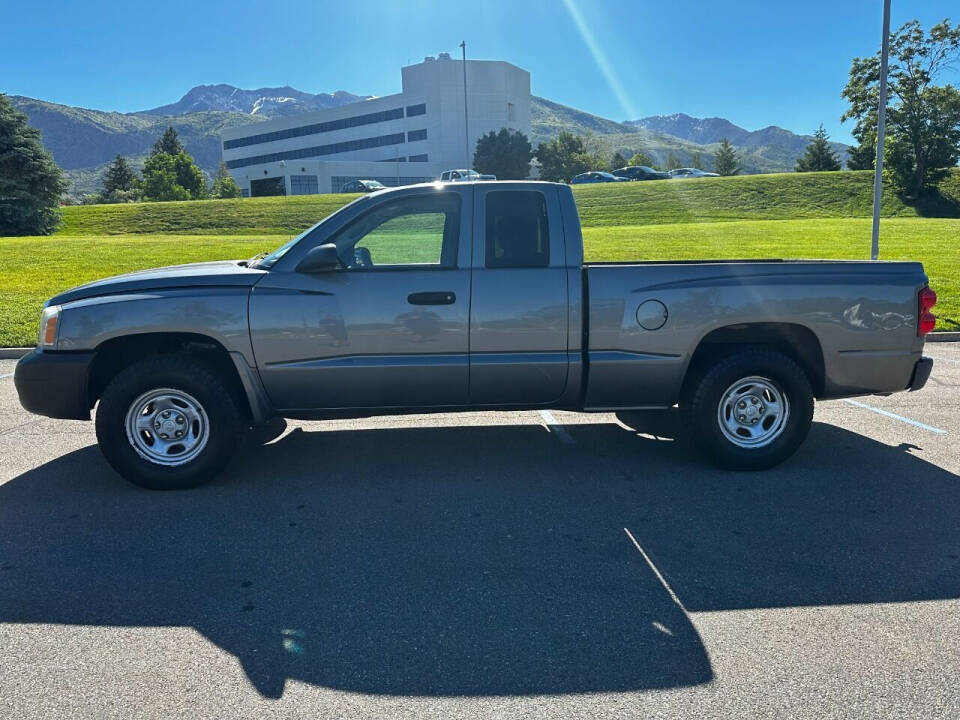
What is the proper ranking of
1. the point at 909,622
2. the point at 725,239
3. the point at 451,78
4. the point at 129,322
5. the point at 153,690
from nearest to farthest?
1. the point at 153,690
2. the point at 909,622
3. the point at 129,322
4. the point at 725,239
5. the point at 451,78

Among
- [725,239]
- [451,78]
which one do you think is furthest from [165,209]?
[451,78]

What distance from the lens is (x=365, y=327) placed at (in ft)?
15.1

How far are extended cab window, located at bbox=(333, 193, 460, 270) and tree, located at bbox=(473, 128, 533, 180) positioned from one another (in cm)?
6926

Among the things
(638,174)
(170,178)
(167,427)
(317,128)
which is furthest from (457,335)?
(317,128)

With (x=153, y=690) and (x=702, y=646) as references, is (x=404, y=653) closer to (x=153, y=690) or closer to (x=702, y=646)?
(x=153, y=690)

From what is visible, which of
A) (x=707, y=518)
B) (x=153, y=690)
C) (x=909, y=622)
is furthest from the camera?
(x=707, y=518)

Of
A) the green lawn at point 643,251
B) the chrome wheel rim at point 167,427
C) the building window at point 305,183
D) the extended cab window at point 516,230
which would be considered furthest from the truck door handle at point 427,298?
the building window at point 305,183

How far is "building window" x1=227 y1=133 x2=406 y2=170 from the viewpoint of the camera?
327ft

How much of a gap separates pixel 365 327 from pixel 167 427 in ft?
4.80

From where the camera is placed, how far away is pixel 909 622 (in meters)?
3.08

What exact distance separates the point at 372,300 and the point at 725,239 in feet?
63.1

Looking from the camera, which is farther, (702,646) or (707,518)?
(707,518)

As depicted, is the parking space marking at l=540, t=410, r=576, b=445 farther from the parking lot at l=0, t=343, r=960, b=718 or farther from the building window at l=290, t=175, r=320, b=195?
the building window at l=290, t=175, r=320, b=195

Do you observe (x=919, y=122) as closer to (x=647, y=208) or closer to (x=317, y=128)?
(x=647, y=208)
